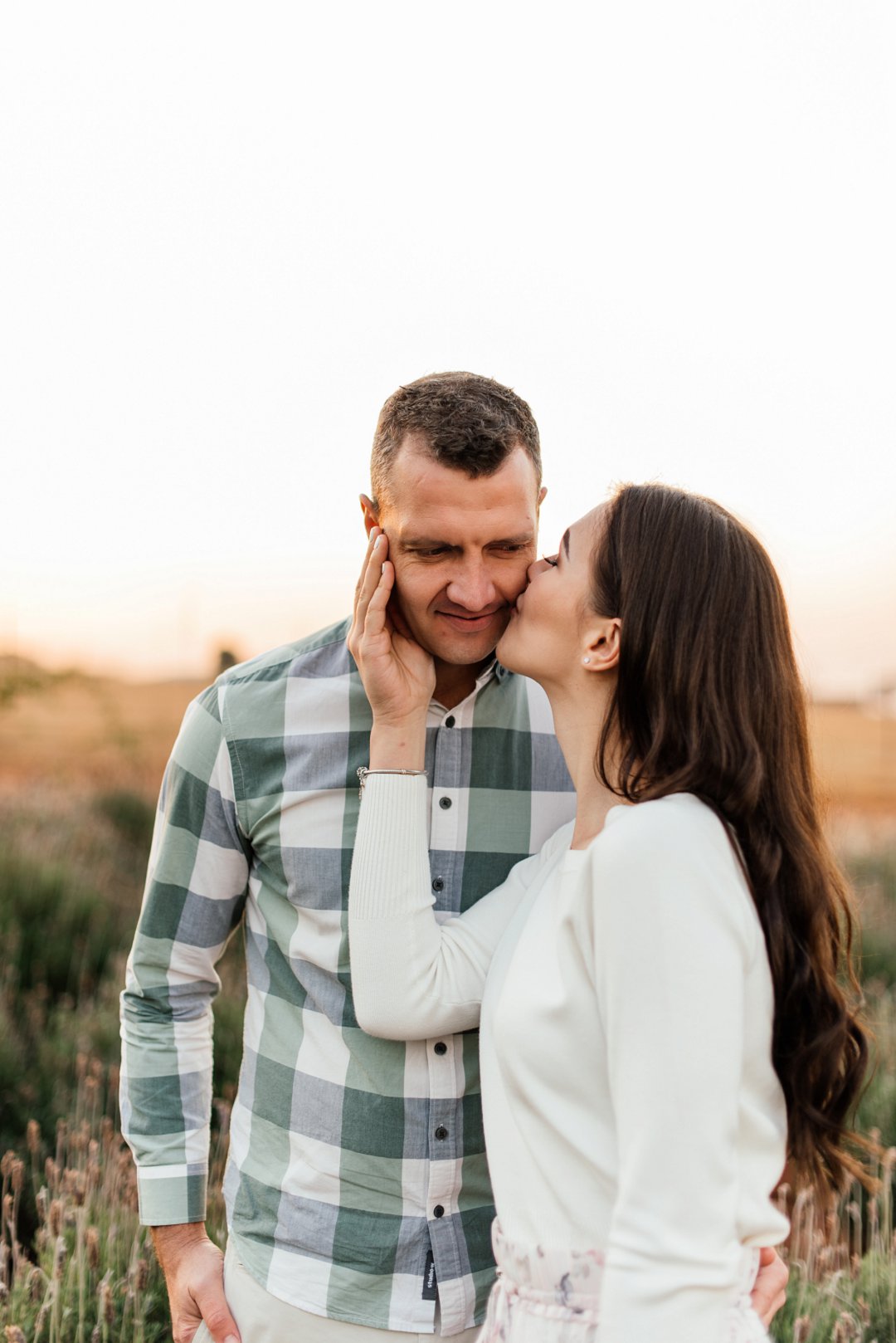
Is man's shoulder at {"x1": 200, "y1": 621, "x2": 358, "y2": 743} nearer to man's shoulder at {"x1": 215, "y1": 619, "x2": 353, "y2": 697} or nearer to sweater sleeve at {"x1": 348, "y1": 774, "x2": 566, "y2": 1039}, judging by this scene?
man's shoulder at {"x1": 215, "y1": 619, "x2": 353, "y2": 697}

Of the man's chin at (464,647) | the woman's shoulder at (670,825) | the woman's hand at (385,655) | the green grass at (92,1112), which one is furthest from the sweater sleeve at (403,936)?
the green grass at (92,1112)

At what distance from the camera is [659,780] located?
1698mm

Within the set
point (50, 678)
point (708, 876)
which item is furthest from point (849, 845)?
point (708, 876)

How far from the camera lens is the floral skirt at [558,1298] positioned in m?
1.63

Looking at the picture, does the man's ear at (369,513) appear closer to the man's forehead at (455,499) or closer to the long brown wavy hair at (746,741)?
the man's forehead at (455,499)

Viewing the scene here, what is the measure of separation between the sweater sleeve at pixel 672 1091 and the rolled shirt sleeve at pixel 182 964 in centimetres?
102

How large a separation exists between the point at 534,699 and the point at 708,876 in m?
0.88

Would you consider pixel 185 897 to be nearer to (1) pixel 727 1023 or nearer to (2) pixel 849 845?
(1) pixel 727 1023

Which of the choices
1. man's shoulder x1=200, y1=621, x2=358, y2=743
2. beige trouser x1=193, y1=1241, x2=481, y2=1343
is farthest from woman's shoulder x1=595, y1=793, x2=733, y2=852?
beige trouser x1=193, y1=1241, x2=481, y2=1343

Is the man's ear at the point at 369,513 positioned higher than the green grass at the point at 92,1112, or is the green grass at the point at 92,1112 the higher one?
the man's ear at the point at 369,513

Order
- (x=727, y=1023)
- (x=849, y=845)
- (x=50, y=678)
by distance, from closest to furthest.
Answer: (x=727, y=1023)
(x=50, y=678)
(x=849, y=845)

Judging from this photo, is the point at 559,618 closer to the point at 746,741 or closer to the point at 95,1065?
the point at 746,741

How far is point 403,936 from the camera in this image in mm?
1958

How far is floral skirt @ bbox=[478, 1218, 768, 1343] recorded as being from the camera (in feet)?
5.34
